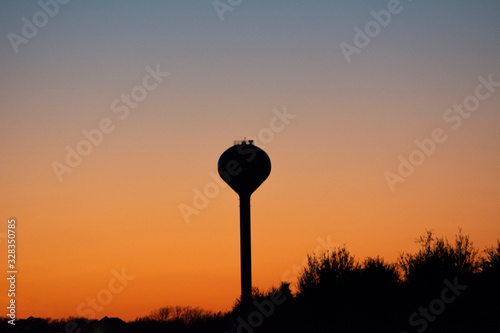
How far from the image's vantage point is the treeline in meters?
58.4

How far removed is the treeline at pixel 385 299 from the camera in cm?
5844

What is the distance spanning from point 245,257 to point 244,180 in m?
6.61

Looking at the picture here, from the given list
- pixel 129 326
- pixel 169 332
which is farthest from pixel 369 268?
pixel 129 326

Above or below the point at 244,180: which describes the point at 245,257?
below

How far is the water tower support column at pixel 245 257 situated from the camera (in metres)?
69.0

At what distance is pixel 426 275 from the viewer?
70.7 metres

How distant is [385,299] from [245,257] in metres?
12.3

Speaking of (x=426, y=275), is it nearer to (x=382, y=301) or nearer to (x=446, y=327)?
(x=382, y=301)

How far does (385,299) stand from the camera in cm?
6650

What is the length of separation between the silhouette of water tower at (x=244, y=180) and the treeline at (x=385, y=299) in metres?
2.78

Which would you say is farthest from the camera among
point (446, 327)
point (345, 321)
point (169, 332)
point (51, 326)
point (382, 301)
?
point (51, 326)

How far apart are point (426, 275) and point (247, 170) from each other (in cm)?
1827

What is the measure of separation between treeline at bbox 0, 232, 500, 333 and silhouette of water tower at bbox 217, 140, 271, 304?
9.13 ft

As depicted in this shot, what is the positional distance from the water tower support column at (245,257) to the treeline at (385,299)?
1.12m
